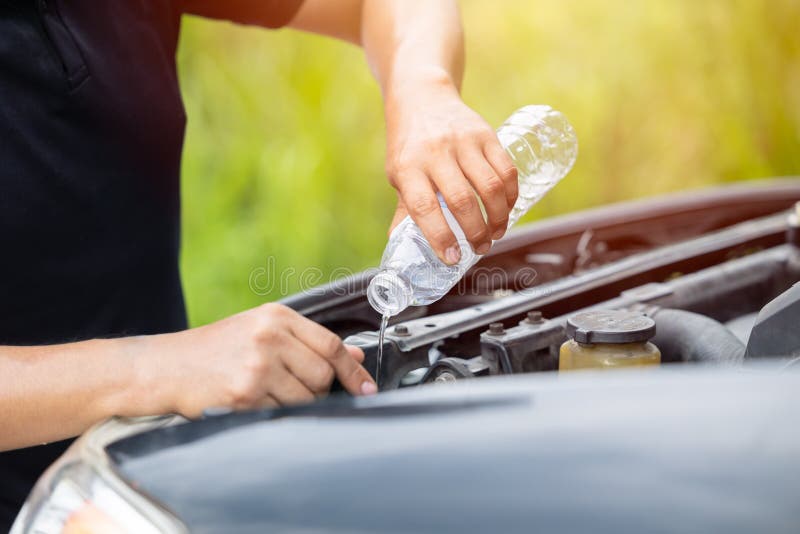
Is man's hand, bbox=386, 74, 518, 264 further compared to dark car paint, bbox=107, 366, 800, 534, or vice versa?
man's hand, bbox=386, 74, 518, 264

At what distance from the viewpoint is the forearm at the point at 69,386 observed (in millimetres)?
1025

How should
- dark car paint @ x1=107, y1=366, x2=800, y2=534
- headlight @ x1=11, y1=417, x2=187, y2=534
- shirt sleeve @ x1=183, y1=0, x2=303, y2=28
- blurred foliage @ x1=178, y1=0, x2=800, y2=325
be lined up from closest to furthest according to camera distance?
dark car paint @ x1=107, y1=366, x2=800, y2=534 < headlight @ x1=11, y1=417, x2=187, y2=534 < shirt sleeve @ x1=183, y1=0, x2=303, y2=28 < blurred foliage @ x1=178, y1=0, x2=800, y2=325

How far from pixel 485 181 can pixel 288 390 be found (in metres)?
0.40

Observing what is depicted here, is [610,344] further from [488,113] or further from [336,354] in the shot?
[488,113]

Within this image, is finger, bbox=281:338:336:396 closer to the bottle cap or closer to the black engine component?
the bottle cap

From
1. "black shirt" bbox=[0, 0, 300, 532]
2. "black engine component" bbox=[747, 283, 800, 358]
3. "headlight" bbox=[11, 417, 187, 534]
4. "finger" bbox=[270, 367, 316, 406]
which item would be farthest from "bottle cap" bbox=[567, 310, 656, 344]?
"black shirt" bbox=[0, 0, 300, 532]

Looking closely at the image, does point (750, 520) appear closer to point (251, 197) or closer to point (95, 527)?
point (95, 527)

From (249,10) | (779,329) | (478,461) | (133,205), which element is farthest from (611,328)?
(249,10)

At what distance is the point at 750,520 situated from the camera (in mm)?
706

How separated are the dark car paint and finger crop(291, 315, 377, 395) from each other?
151 mm

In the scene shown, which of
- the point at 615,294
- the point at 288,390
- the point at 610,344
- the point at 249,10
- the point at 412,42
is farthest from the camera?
the point at 249,10

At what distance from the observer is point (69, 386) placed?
3.41 feet

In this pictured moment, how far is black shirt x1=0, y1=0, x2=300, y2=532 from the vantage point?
1.33m

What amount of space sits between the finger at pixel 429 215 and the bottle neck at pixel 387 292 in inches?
4.7
